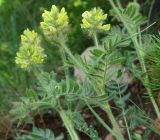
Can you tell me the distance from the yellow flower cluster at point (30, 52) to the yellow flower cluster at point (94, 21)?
0.17 meters

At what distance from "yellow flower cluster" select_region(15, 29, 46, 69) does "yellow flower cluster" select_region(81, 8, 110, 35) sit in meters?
0.17

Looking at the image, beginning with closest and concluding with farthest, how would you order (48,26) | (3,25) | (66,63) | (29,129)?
(48,26) < (66,63) < (29,129) < (3,25)

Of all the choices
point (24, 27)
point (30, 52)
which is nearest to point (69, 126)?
point (30, 52)

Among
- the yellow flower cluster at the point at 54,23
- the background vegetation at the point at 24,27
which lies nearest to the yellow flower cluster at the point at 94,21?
the yellow flower cluster at the point at 54,23

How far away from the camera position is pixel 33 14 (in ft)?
11.4

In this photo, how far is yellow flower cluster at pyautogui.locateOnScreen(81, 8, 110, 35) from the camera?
1.62m

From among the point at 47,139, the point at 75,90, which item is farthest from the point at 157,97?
the point at 47,139

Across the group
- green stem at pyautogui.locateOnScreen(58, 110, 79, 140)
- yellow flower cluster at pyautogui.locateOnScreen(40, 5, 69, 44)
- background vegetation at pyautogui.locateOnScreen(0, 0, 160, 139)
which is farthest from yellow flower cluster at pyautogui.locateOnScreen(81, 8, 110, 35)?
background vegetation at pyautogui.locateOnScreen(0, 0, 160, 139)

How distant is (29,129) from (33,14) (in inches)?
41.5

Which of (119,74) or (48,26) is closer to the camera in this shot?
(48,26)

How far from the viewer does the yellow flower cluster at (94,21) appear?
162 cm

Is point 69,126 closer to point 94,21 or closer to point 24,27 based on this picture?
point 94,21

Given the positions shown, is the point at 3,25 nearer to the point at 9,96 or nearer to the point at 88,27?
the point at 9,96

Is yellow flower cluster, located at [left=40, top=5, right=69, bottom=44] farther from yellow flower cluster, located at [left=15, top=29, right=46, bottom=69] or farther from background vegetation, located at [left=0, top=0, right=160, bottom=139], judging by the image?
background vegetation, located at [left=0, top=0, right=160, bottom=139]
